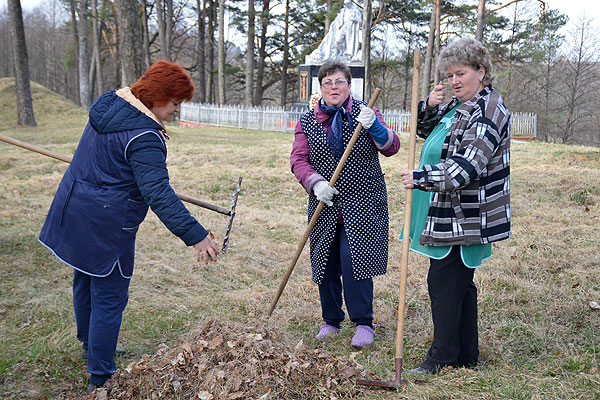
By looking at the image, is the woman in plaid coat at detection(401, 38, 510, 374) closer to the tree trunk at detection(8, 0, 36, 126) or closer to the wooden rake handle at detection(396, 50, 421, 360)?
the wooden rake handle at detection(396, 50, 421, 360)

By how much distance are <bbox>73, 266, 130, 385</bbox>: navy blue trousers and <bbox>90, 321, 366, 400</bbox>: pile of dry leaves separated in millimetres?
116

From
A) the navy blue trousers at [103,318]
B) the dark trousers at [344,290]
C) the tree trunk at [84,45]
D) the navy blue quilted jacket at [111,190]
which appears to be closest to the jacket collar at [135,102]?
the navy blue quilted jacket at [111,190]

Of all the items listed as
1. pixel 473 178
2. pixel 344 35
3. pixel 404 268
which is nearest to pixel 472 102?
pixel 473 178

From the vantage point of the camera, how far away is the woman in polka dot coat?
3.58 metres

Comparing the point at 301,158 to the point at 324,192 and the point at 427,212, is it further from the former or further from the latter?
the point at 427,212

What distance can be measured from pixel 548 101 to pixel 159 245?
33.1m

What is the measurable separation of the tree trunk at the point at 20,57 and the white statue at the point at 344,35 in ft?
33.7

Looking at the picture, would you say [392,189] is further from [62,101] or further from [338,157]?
[62,101]

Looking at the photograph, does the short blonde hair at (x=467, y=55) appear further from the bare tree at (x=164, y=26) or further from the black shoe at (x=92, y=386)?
the bare tree at (x=164, y=26)

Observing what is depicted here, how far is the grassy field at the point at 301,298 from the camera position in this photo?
3141 millimetres

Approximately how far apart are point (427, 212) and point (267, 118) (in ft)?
64.4

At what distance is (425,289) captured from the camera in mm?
4875

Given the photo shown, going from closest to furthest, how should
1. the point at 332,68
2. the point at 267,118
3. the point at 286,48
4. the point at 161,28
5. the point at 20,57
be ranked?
the point at 332,68 < the point at 20,57 < the point at 267,118 < the point at 161,28 < the point at 286,48

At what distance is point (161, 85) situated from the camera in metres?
2.86
